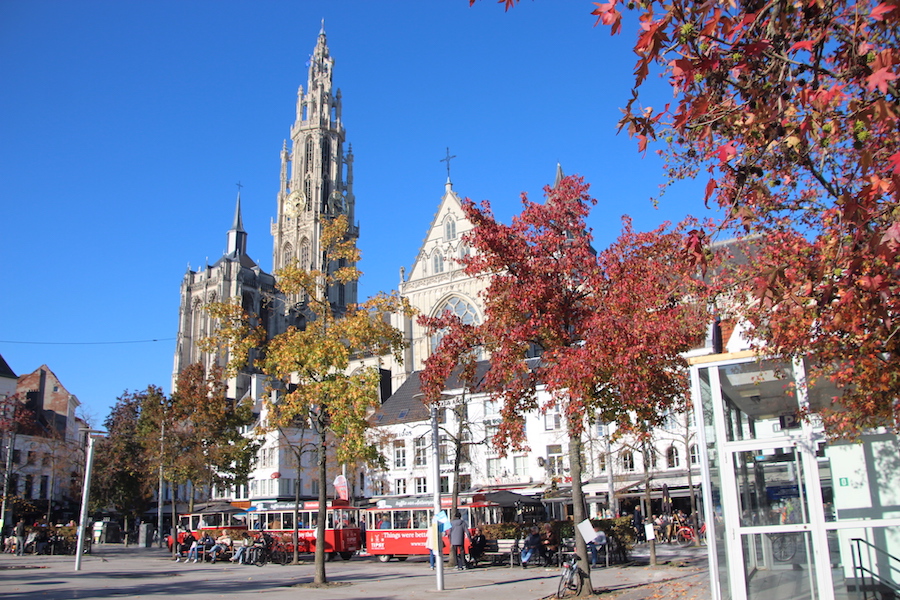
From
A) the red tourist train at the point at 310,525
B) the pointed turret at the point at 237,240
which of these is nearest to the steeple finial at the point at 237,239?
the pointed turret at the point at 237,240

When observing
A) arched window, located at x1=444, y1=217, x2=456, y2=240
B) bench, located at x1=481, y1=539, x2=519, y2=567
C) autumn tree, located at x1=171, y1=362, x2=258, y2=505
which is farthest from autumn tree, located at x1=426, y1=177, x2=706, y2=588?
arched window, located at x1=444, y1=217, x2=456, y2=240

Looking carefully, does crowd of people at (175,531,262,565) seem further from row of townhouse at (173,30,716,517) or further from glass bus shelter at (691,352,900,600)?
glass bus shelter at (691,352,900,600)

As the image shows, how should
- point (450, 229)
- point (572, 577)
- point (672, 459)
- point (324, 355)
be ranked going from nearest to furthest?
point (572, 577) < point (324, 355) < point (672, 459) < point (450, 229)

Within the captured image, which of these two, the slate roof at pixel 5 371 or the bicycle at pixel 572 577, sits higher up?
the slate roof at pixel 5 371

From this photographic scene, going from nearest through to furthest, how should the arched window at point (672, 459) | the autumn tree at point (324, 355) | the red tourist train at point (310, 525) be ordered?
the autumn tree at point (324, 355)
the red tourist train at point (310, 525)
the arched window at point (672, 459)

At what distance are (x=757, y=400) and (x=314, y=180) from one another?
106 meters

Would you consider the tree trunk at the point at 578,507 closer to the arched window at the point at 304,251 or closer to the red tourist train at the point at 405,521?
the red tourist train at the point at 405,521

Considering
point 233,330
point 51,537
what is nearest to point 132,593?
point 233,330

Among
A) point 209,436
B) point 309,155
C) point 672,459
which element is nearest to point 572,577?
point 209,436

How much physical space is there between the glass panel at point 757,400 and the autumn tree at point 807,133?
2.14 ft

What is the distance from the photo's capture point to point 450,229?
200ft

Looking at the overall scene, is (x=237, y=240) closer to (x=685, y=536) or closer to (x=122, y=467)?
A: (x=122, y=467)

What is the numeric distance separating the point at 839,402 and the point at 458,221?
2046 inches

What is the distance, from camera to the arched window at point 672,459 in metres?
41.5
